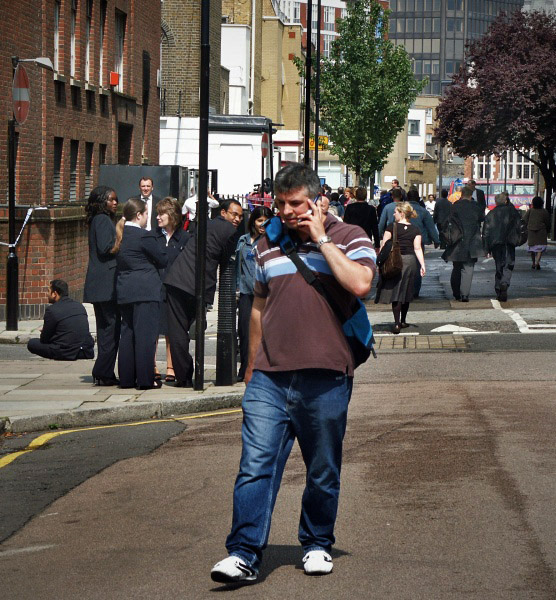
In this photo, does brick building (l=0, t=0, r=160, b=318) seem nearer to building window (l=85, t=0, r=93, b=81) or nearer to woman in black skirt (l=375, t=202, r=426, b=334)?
building window (l=85, t=0, r=93, b=81)

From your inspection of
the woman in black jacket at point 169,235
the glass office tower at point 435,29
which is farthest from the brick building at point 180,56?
the glass office tower at point 435,29

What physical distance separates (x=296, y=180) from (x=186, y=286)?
264 inches

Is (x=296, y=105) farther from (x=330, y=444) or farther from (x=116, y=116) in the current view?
(x=330, y=444)

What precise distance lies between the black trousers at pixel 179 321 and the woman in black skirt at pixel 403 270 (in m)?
5.51

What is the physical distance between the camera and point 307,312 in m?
5.57

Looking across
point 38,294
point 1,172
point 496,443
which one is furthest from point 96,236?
point 1,172

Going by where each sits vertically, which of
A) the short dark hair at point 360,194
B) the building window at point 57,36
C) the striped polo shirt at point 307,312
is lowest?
the striped polo shirt at point 307,312

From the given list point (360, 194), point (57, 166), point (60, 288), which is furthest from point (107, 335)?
point (57, 166)

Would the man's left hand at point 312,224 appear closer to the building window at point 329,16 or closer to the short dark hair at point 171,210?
the short dark hair at point 171,210

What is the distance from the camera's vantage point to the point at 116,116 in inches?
1204

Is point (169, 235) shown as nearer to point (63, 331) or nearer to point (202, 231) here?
point (202, 231)

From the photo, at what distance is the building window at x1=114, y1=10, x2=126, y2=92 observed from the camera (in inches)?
1222

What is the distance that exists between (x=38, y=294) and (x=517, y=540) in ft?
47.9

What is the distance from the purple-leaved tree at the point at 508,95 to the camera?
55.6 m
